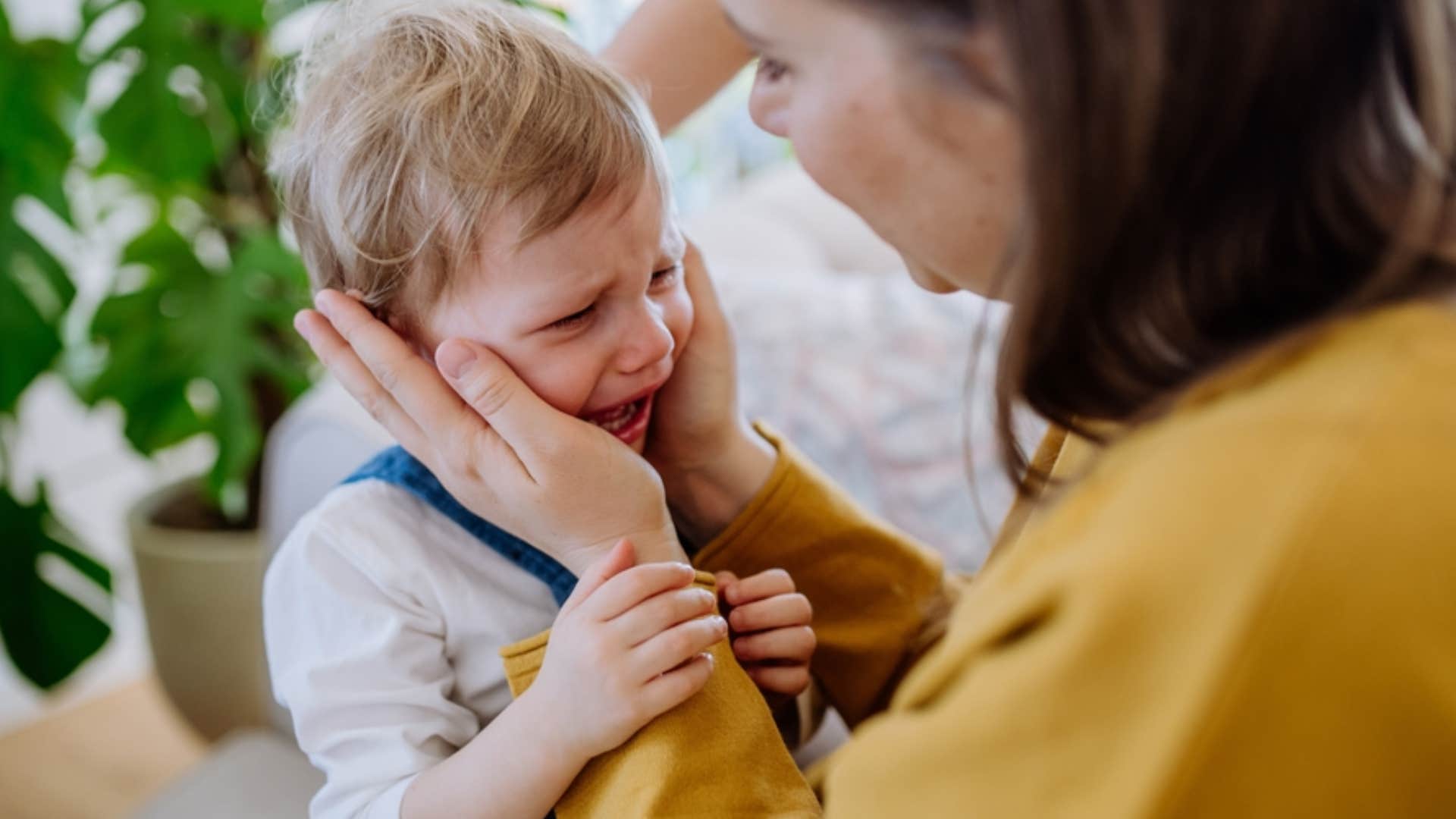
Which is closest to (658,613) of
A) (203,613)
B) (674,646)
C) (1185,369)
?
(674,646)

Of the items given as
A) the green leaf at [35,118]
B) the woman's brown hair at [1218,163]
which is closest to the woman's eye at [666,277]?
the woman's brown hair at [1218,163]

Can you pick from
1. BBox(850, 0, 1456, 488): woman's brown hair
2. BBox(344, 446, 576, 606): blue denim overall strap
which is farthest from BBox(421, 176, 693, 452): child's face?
BBox(850, 0, 1456, 488): woman's brown hair

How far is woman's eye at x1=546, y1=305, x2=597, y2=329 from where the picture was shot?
81cm

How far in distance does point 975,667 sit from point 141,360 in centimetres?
149

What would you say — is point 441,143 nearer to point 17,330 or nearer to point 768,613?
point 768,613

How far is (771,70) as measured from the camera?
655 millimetres

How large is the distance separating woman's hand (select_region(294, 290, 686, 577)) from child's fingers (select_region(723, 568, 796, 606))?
2.1 inches

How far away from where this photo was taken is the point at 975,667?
19.3 inches

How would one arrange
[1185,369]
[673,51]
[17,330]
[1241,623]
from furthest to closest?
[17,330] → [673,51] → [1185,369] → [1241,623]

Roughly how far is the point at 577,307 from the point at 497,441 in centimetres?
11

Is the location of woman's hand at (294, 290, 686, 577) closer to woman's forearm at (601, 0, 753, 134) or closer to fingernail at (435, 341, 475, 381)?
fingernail at (435, 341, 475, 381)

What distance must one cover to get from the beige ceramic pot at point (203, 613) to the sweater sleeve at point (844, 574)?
3.46 feet

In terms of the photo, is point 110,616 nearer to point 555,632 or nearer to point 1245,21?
point 555,632

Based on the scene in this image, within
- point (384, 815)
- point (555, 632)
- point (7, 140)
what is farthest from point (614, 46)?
point (7, 140)
